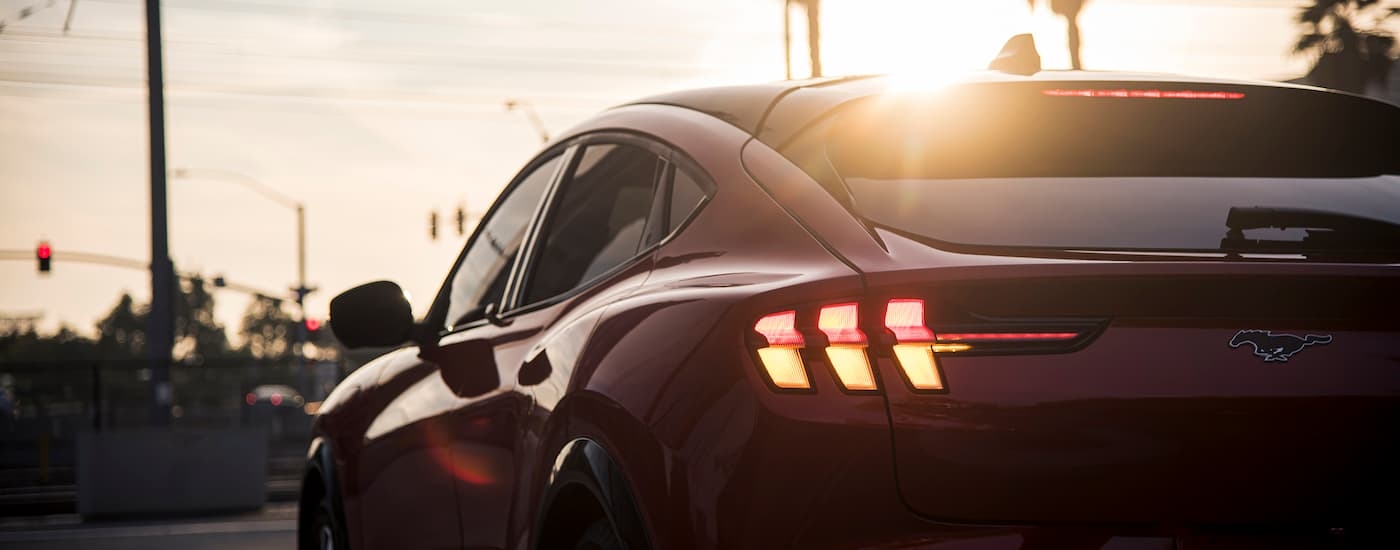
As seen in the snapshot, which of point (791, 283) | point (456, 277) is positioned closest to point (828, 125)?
point (791, 283)

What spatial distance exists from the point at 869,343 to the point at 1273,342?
21.8 inches

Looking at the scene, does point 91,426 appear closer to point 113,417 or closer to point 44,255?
point 44,255

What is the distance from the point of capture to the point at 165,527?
17766 mm

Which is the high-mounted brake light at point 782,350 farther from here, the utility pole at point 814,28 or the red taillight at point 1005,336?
the utility pole at point 814,28

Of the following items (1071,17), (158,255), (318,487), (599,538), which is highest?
(1071,17)

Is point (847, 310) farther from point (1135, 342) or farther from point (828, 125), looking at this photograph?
point (828, 125)

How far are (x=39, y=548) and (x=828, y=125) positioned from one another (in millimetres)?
13758

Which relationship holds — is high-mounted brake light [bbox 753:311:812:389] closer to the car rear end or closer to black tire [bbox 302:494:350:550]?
the car rear end

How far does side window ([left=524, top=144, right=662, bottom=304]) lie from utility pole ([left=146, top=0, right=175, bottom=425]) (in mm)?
19928

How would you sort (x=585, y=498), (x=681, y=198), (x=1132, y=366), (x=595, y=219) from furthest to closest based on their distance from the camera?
(x=595, y=219), (x=681, y=198), (x=585, y=498), (x=1132, y=366)

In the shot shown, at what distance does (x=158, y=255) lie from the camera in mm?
23312

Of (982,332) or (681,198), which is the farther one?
(681,198)

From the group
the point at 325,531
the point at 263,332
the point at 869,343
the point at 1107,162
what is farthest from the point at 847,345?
the point at 263,332

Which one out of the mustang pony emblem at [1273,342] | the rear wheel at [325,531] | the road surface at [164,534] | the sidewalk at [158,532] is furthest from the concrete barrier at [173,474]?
the mustang pony emblem at [1273,342]
